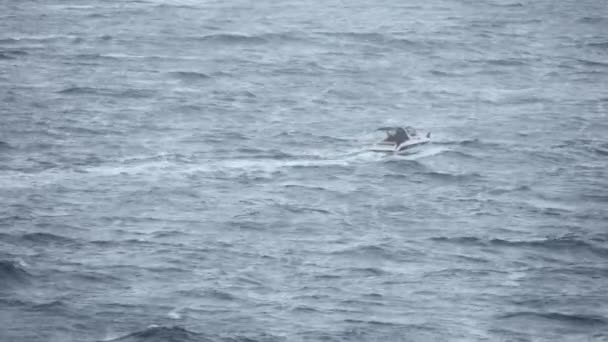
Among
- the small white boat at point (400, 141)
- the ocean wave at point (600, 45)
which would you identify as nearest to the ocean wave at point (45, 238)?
the small white boat at point (400, 141)

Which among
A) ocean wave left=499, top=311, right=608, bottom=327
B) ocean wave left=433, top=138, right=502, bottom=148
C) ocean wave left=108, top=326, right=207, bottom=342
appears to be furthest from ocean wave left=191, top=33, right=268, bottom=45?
ocean wave left=108, top=326, right=207, bottom=342

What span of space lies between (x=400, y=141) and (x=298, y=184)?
1003cm

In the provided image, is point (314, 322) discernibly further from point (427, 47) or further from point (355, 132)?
point (427, 47)

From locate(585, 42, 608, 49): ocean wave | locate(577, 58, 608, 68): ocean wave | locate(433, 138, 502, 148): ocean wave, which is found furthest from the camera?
locate(585, 42, 608, 49): ocean wave

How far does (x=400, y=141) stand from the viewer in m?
88.6

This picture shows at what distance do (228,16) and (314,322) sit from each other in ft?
293

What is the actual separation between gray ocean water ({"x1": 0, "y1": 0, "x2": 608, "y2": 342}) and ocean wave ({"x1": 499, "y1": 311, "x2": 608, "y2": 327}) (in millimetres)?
117

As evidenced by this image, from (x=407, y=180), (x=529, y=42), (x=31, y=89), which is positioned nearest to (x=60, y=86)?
(x=31, y=89)

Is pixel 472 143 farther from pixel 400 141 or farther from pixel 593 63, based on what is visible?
pixel 593 63

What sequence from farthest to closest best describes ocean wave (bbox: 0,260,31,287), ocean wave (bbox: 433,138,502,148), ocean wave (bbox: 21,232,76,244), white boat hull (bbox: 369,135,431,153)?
ocean wave (bbox: 433,138,502,148) < white boat hull (bbox: 369,135,431,153) < ocean wave (bbox: 21,232,76,244) < ocean wave (bbox: 0,260,31,287)

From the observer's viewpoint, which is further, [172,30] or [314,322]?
[172,30]

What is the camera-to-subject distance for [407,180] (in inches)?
3231

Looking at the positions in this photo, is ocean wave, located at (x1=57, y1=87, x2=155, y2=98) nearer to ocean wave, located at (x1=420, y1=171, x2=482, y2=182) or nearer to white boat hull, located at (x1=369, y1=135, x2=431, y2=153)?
white boat hull, located at (x1=369, y1=135, x2=431, y2=153)

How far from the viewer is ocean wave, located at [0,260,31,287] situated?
63.6 m
